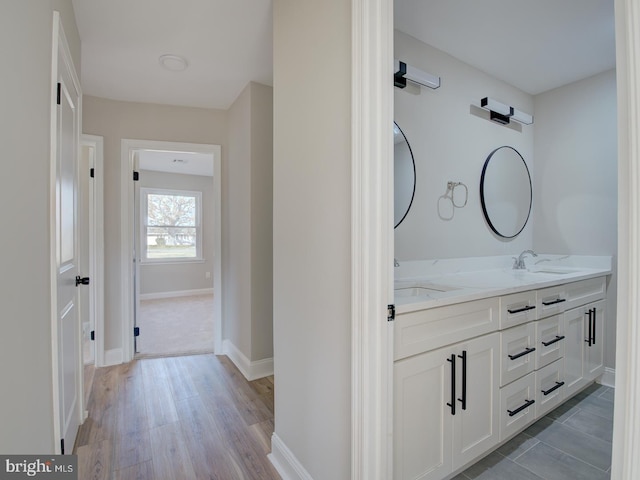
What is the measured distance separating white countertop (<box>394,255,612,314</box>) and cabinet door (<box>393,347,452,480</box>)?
0.24 metres

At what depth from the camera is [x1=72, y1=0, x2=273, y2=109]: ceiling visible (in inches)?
74.1

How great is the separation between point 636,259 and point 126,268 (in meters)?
3.47

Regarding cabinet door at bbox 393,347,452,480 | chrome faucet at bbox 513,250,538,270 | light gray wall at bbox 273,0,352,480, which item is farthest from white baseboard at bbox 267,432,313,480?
chrome faucet at bbox 513,250,538,270

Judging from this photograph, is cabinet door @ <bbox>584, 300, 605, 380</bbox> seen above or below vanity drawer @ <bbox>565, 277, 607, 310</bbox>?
below

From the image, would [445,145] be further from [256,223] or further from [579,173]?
[256,223]

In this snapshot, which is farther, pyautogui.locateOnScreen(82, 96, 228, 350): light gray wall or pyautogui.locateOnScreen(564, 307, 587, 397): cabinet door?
pyautogui.locateOnScreen(82, 96, 228, 350): light gray wall

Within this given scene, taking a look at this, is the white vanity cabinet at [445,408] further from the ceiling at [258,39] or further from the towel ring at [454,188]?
the ceiling at [258,39]

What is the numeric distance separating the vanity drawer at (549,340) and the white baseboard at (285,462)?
4.91 feet

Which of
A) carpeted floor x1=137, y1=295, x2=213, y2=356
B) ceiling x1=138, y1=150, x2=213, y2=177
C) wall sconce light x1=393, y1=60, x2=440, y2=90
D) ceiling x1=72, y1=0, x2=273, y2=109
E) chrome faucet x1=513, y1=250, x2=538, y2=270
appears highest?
ceiling x1=72, y1=0, x2=273, y2=109

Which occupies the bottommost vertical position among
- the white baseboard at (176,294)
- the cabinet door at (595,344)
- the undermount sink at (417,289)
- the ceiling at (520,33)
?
the white baseboard at (176,294)

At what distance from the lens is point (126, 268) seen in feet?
9.97

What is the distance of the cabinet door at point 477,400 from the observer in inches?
58.4

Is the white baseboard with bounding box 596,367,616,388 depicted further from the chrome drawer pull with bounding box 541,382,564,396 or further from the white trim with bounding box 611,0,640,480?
the white trim with bounding box 611,0,640,480

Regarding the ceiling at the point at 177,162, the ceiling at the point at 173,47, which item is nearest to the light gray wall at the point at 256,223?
the ceiling at the point at 173,47
